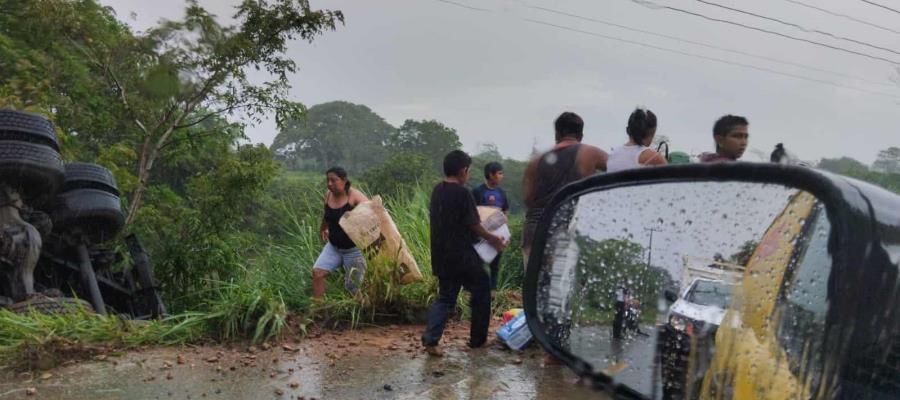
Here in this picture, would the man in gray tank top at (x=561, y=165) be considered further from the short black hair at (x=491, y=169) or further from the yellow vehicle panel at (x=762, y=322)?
the yellow vehicle panel at (x=762, y=322)

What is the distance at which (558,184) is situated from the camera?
192 inches

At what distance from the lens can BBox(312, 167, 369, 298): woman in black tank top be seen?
6789 millimetres

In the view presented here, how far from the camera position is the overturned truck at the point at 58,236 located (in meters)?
6.08

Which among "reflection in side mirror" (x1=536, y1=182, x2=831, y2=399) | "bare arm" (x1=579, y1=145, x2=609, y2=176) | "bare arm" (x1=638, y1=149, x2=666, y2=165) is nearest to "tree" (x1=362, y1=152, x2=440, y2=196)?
"bare arm" (x1=579, y1=145, x2=609, y2=176)

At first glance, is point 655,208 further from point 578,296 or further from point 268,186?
point 268,186

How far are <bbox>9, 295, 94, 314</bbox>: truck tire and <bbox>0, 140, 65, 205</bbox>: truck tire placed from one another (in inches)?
36.6

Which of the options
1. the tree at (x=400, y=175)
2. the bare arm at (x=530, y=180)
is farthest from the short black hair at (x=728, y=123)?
the tree at (x=400, y=175)

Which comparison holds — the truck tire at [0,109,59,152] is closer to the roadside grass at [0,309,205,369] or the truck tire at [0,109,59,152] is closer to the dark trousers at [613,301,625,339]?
the roadside grass at [0,309,205,369]

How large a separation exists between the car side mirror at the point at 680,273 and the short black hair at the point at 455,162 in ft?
10.7

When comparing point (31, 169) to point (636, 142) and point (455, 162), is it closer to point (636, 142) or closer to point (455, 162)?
point (455, 162)

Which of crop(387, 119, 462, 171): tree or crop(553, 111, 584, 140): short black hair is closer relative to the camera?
crop(553, 111, 584, 140): short black hair

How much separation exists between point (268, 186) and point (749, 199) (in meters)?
8.60

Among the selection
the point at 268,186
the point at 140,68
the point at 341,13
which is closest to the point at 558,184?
the point at 268,186

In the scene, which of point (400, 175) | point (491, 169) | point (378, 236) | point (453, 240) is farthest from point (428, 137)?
point (453, 240)
